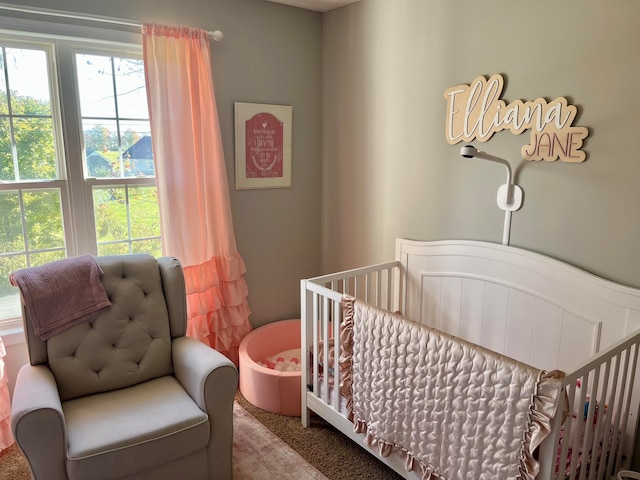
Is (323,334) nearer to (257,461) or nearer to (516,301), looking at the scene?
(257,461)

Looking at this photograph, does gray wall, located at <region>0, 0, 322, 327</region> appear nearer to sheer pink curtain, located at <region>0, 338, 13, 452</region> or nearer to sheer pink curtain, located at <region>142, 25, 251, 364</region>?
sheer pink curtain, located at <region>142, 25, 251, 364</region>

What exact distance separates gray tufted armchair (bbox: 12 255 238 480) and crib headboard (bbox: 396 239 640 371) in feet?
4.03

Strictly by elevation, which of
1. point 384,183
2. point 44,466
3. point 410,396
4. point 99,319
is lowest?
point 44,466

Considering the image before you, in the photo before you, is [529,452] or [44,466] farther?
[44,466]

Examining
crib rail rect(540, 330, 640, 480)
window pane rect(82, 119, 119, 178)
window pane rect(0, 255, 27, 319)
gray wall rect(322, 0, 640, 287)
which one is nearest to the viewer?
crib rail rect(540, 330, 640, 480)

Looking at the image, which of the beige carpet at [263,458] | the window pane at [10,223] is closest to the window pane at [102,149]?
the window pane at [10,223]

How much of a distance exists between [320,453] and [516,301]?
1207 mm

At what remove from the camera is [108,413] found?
1897mm

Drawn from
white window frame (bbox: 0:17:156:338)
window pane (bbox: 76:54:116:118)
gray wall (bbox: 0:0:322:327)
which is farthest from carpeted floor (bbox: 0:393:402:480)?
window pane (bbox: 76:54:116:118)

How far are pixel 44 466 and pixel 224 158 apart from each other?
6.02 feet

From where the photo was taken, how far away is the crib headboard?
191cm

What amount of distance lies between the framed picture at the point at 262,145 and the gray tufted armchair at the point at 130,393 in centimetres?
90

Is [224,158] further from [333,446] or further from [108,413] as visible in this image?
[333,446]

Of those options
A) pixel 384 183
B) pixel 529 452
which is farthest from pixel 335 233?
pixel 529 452
